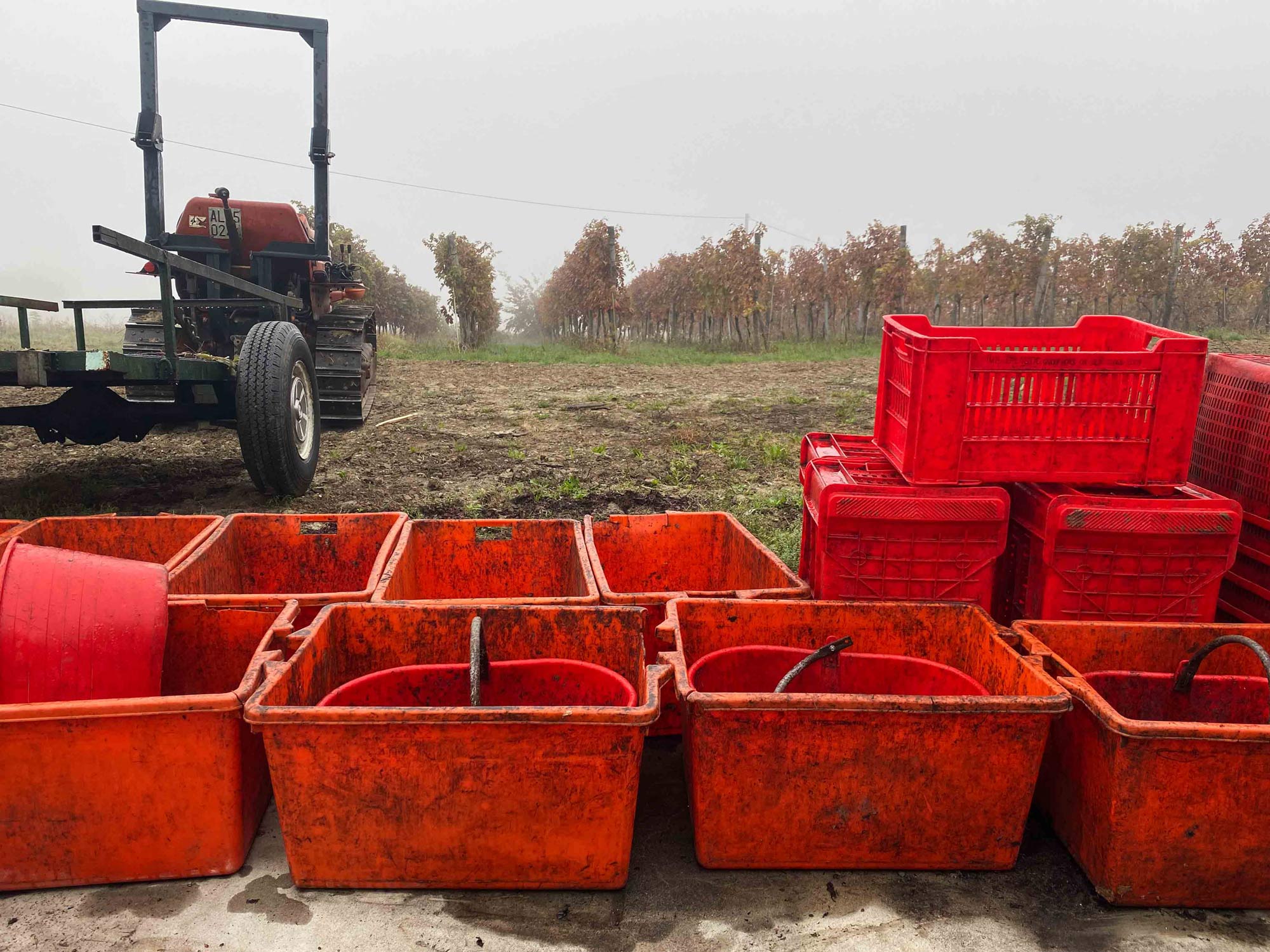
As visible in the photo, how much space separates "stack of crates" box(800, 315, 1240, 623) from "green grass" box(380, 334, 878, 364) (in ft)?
53.9

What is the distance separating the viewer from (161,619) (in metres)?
2.58

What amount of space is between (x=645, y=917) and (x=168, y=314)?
15.0ft

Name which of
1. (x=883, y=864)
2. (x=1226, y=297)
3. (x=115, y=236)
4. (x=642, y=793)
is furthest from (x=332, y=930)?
(x=1226, y=297)

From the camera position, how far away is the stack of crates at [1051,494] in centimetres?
292

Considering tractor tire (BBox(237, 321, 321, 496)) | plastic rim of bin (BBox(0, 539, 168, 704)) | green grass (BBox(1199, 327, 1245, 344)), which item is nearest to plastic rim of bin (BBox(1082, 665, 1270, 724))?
plastic rim of bin (BBox(0, 539, 168, 704))

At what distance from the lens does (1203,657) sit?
2607 millimetres

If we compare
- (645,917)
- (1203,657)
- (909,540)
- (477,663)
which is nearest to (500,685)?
(477,663)

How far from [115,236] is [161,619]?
2.68 meters

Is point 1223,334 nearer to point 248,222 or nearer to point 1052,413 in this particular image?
point 248,222

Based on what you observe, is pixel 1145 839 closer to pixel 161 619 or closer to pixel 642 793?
pixel 642 793

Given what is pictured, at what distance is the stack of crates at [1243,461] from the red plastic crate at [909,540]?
0.97m

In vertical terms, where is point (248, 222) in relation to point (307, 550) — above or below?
above

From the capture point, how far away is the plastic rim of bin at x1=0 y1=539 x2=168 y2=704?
2324 millimetres

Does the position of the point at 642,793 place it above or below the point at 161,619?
below
